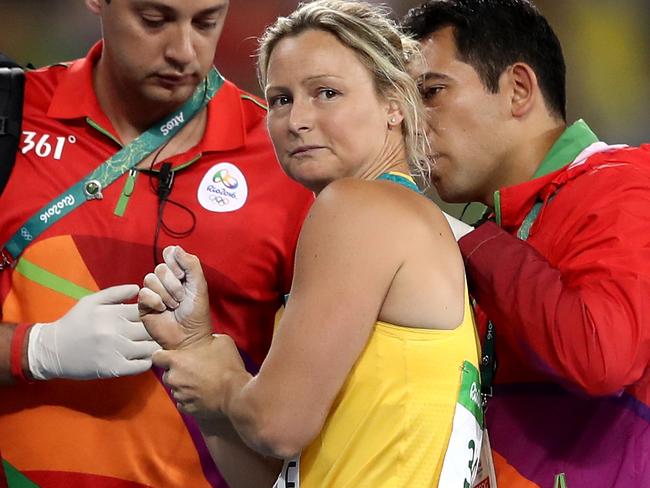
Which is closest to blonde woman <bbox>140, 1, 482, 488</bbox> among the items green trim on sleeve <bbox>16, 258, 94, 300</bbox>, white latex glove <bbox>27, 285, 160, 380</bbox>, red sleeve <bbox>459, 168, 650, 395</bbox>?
red sleeve <bbox>459, 168, 650, 395</bbox>

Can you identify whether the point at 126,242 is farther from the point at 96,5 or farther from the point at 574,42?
the point at 574,42

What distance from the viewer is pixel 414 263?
2086 mm

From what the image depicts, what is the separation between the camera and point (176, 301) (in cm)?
224

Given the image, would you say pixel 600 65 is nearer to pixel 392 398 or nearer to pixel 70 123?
pixel 70 123

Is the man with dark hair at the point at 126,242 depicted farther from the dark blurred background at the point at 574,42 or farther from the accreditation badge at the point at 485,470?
the dark blurred background at the point at 574,42

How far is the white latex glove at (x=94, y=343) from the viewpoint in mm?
2680

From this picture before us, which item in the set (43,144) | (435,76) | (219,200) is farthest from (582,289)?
(43,144)

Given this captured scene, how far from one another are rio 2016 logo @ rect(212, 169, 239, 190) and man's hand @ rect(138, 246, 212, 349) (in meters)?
0.67

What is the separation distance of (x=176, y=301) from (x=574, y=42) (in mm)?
5049

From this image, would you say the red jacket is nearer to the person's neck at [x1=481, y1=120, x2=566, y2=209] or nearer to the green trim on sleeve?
the person's neck at [x1=481, y1=120, x2=566, y2=209]

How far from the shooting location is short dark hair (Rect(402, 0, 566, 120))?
2.90 metres

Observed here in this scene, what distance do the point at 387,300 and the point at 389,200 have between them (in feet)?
0.61

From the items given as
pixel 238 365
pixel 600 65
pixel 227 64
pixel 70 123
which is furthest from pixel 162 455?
pixel 600 65

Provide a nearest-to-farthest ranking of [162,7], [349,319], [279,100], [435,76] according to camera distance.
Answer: [349,319]
[279,100]
[162,7]
[435,76]
